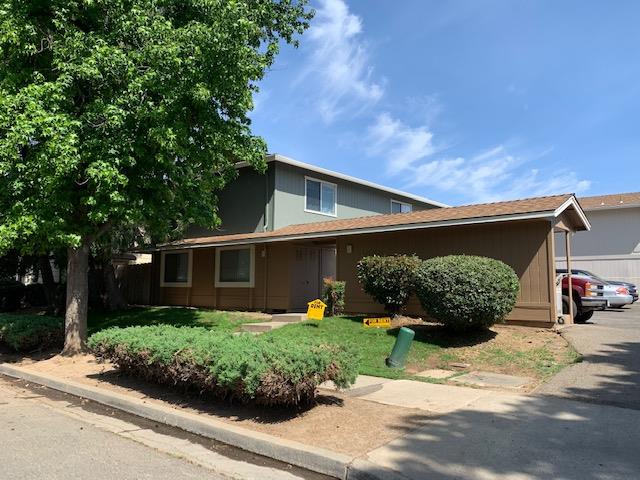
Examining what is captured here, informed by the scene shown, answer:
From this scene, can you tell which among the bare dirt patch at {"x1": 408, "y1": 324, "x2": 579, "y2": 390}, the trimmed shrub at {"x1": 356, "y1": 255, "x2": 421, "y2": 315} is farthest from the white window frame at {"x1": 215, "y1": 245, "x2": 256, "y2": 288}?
the bare dirt patch at {"x1": 408, "y1": 324, "x2": 579, "y2": 390}

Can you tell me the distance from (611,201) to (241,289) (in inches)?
928

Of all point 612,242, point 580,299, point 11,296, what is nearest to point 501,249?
point 580,299

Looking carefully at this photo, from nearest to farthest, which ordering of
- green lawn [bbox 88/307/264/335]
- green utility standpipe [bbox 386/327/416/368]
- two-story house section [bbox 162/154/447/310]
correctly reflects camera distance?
green utility standpipe [bbox 386/327/416/368] → green lawn [bbox 88/307/264/335] → two-story house section [bbox 162/154/447/310]

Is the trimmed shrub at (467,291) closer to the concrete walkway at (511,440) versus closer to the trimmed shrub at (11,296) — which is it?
the concrete walkway at (511,440)

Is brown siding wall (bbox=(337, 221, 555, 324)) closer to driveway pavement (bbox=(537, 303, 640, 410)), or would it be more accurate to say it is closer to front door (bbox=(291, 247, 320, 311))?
driveway pavement (bbox=(537, 303, 640, 410))

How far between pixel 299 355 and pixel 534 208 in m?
8.17

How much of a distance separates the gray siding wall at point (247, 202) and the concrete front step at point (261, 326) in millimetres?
4988

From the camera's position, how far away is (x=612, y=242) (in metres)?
30.1

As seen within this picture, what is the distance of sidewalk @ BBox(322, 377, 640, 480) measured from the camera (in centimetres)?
465

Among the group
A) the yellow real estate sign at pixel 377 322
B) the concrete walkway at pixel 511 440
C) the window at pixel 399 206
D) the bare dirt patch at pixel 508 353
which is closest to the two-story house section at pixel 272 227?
the window at pixel 399 206

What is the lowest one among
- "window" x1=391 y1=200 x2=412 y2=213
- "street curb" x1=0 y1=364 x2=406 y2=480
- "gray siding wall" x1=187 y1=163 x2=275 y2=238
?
"street curb" x1=0 y1=364 x2=406 y2=480

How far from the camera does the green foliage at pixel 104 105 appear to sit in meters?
9.65

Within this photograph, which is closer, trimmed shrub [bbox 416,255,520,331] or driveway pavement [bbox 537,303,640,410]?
driveway pavement [bbox 537,303,640,410]

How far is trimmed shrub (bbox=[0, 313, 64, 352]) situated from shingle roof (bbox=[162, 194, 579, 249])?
7025 millimetres
